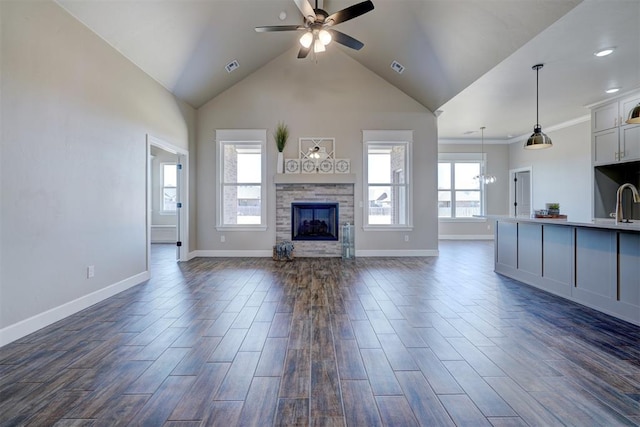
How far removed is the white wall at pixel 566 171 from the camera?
662cm

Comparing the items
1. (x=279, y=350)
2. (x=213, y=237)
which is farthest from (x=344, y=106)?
(x=279, y=350)

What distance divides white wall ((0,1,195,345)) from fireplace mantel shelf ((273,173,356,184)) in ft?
8.40

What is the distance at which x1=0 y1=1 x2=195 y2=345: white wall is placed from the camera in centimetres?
241

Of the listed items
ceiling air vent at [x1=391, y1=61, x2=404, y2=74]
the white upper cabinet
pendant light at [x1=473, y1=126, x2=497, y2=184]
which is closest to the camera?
the white upper cabinet

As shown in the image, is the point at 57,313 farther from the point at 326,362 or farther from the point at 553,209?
the point at 553,209

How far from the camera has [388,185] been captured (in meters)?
6.30

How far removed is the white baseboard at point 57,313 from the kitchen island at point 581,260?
5301mm

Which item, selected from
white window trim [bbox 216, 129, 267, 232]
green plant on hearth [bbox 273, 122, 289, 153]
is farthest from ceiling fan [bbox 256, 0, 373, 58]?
white window trim [bbox 216, 129, 267, 232]

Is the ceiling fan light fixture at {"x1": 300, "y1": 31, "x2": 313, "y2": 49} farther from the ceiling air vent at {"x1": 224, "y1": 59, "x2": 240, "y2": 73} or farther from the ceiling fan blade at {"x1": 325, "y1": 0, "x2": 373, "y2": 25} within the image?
the ceiling air vent at {"x1": 224, "y1": 59, "x2": 240, "y2": 73}

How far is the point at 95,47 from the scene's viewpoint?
3307 millimetres

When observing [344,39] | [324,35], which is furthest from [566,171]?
[324,35]

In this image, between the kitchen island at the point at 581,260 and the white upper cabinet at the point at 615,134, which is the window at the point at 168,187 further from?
the white upper cabinet at the point at 615,134

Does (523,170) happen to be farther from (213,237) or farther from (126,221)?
(126,221)

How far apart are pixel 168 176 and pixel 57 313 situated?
623 centimetres
